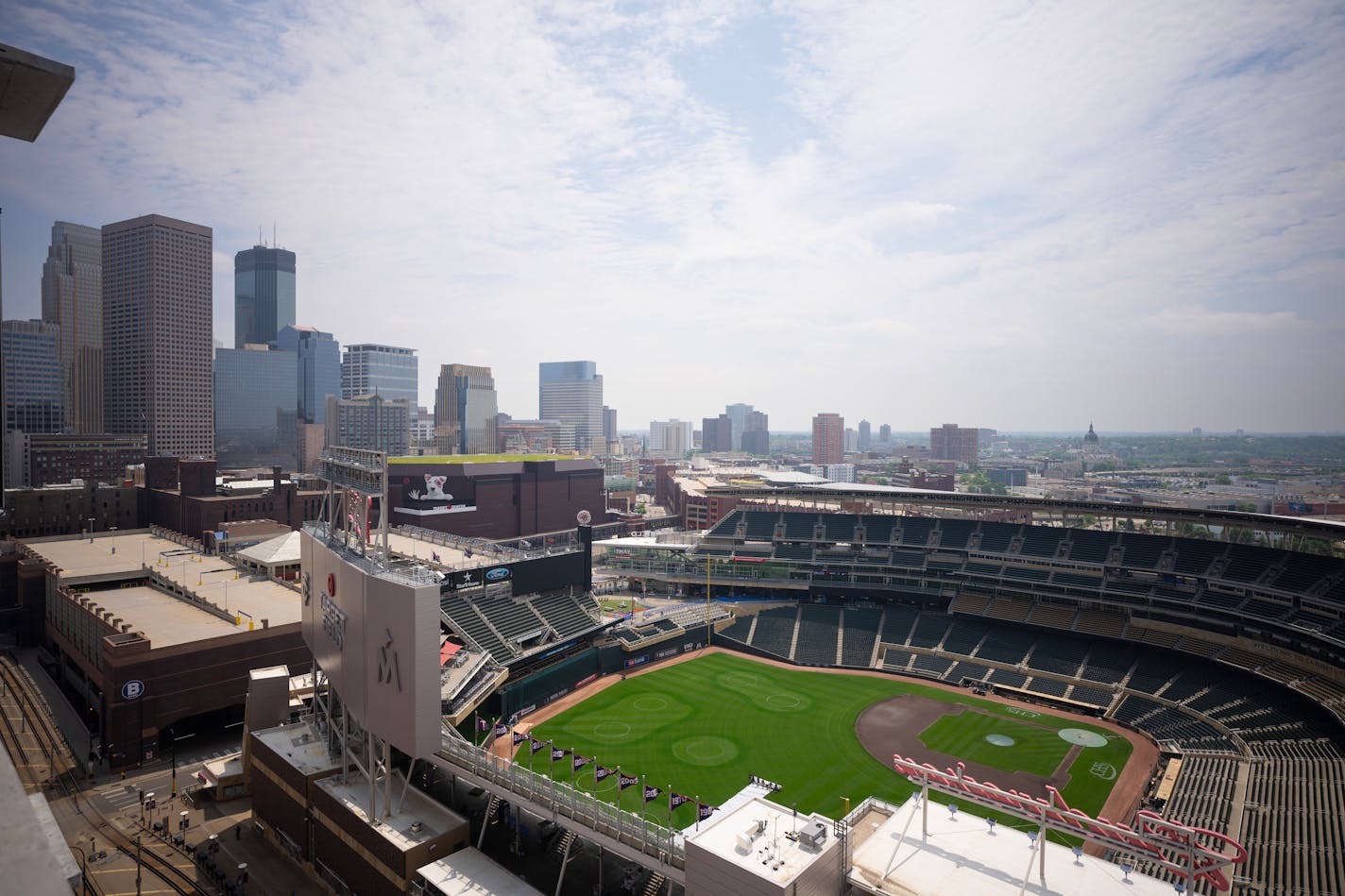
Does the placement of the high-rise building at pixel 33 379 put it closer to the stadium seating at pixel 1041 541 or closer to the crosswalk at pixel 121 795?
the crosswalk at pixel 121 795

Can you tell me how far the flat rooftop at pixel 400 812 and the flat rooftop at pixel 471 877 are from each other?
1234 mm

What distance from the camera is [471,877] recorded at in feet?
92.3

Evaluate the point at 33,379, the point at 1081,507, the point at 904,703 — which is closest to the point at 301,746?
the point at 904,703

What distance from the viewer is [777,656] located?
67.2m

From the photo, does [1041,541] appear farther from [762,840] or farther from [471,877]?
[471,877]

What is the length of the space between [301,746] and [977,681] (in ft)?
161

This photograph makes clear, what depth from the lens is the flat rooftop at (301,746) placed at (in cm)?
3478

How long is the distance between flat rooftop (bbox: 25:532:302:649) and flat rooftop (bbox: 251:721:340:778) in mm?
12748

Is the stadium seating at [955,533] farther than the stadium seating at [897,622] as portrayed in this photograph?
Yes

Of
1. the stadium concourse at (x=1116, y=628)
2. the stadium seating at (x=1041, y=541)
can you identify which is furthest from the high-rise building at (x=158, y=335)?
the stadium seating at (x=1041, y=541)

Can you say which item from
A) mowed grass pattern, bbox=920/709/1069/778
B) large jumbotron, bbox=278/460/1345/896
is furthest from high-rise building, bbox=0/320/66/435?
mowed grass pattern, bbox=920/709/1069/778

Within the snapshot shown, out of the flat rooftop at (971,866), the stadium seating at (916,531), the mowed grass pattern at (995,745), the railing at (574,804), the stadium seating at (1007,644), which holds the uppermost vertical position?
the stadium seating at (916,531)

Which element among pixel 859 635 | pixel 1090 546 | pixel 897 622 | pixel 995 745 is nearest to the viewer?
pixel 995 745

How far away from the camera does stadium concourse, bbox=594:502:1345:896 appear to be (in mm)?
38625
